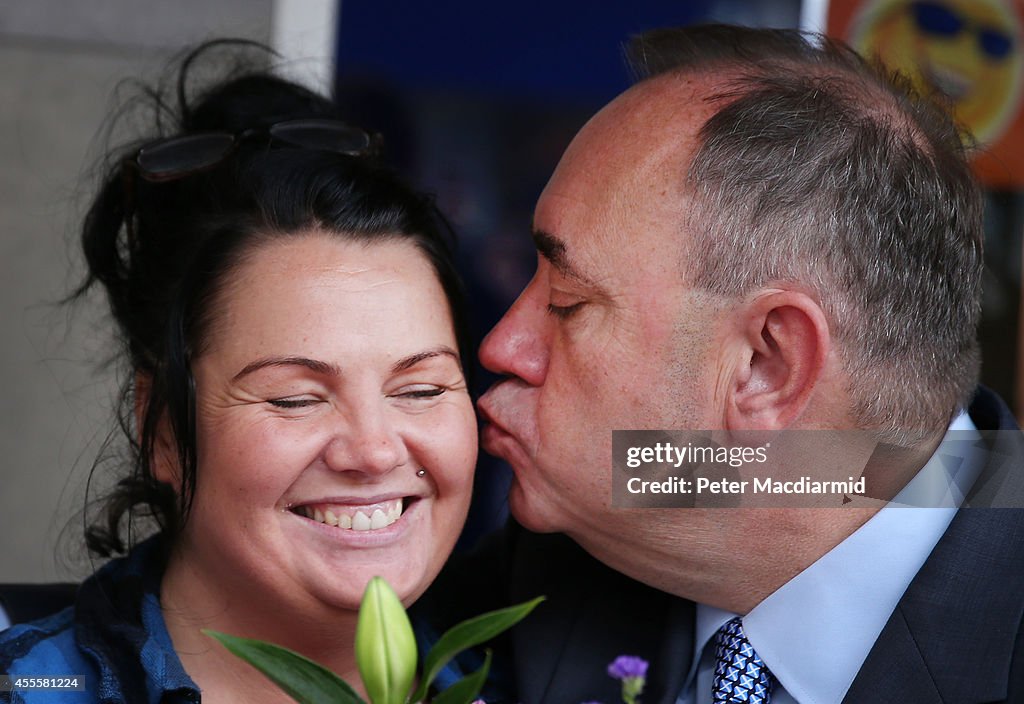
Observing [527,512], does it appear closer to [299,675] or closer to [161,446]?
[161,446]

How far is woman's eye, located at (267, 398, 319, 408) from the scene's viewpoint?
5.51 feet

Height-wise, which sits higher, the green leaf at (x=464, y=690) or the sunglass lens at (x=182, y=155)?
the sunglass lens at (x=182, y=155)

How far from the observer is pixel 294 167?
1.89m

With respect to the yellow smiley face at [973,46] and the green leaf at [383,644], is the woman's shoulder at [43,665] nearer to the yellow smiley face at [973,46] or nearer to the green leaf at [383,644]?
the green leaf at [383,644]

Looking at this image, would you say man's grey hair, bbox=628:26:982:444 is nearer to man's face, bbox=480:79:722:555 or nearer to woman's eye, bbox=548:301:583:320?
man's face, bbox=480:79:722:555

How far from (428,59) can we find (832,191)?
158 centimetres

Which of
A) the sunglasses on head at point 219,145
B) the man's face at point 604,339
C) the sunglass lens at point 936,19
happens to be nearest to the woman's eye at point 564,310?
the man's face at point 604,339

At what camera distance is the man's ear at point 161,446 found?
183 cm

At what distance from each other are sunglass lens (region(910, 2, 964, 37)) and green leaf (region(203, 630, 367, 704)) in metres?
2.65

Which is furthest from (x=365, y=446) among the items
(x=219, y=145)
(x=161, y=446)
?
(x=219, y=145)

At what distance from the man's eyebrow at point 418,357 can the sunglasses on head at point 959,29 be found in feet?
6.79

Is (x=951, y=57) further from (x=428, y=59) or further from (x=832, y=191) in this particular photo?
(x=832, y=191)

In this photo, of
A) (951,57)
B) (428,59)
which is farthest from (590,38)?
(951,57)

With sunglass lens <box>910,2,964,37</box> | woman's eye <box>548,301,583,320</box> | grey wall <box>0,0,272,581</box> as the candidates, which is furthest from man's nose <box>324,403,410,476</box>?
sunglass lens <box>910,2,964,37</box>
